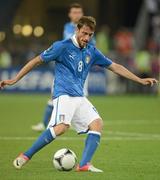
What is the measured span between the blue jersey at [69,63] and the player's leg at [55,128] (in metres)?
0.17

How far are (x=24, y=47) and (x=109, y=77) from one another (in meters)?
3.88

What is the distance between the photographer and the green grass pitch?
408 inches

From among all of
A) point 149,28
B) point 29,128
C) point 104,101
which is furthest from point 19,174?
point 149,28

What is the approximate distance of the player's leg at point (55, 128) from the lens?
34.6ft

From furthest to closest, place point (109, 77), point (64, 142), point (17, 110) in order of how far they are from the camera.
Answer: point (109, 77) → point (17, 110) → point (64, 142)

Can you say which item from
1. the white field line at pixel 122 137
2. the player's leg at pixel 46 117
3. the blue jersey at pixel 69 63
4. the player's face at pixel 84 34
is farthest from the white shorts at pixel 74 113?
the player's leg at pixel 46 117

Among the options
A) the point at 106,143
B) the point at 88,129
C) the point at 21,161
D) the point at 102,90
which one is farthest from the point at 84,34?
the point at 102,90

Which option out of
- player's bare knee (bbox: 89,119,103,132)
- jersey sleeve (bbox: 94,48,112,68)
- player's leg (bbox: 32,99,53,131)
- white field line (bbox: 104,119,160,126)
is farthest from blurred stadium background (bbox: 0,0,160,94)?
player's bare knee (bbox: 89,119,103,132)

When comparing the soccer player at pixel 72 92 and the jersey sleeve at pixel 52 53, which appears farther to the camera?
the jersey sleeve at pixel 52 53

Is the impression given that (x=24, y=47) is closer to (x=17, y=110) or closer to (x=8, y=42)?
(x=8, y=42)

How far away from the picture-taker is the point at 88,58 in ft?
35.9

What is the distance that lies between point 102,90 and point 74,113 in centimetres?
1698

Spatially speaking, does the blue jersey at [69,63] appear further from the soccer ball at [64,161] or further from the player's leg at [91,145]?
the soccer ball at [64,161]

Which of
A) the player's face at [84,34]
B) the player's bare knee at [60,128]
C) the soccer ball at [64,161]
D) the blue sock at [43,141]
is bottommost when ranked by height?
the soccer ball at [64,161]
